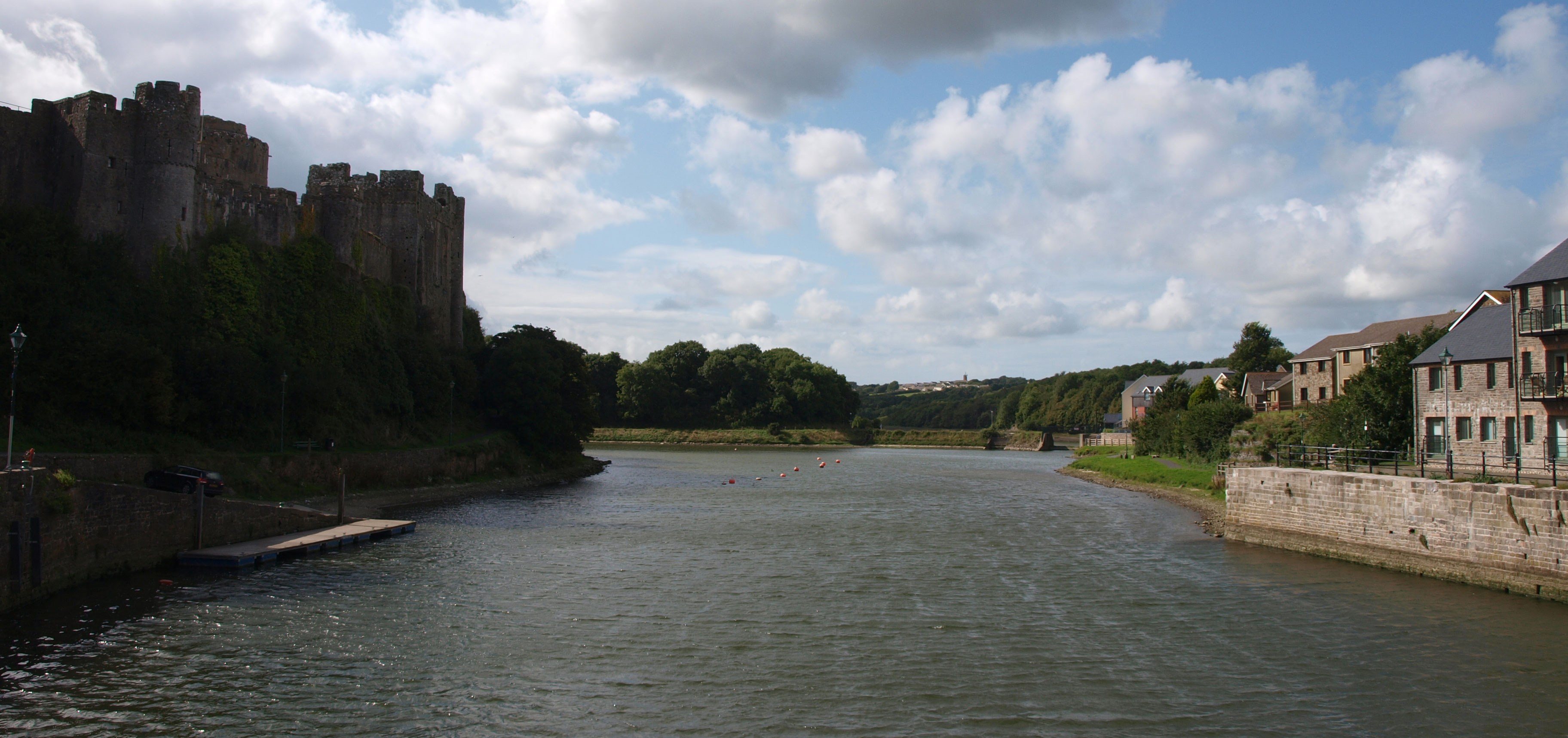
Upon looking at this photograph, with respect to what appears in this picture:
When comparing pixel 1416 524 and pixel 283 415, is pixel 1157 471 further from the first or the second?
pixel 283 415

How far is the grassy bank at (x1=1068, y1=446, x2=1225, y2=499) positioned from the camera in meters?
41.3

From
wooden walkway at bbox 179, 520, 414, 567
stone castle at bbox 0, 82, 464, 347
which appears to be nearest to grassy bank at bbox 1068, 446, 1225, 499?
wooden walkway at bbox 179, 520, 414, 567

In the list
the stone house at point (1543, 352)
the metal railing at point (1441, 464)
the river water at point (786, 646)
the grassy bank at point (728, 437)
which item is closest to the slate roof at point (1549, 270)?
the stone house at point (1543, 352)

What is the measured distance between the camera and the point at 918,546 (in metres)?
27.8

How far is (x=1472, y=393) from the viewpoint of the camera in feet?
95.4

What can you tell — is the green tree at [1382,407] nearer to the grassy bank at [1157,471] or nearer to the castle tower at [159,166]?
the grassy bank at [1157,471]

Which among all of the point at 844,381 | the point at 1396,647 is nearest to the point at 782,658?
the point at 1396,647

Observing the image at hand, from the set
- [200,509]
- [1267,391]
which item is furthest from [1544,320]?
[1267,391]

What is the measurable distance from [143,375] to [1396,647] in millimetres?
34634

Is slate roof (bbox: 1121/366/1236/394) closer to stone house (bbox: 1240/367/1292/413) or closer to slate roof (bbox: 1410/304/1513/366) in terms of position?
stone house (bbox: 1240/367/1292/413)

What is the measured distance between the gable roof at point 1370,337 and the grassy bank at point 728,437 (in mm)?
60788

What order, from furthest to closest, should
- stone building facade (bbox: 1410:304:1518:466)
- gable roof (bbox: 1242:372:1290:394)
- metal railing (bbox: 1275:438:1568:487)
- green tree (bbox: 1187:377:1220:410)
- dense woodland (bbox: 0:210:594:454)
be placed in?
gable roof (bbox: 1242:372:1290:394) < green tree (bbox: 1187:377:1220:410) < dense woodland (bbox: 0:210:594:454) < stone building facade (bbox: 1410:304:1518:466) < metal railing (bbox: 1275:438:1568:487)

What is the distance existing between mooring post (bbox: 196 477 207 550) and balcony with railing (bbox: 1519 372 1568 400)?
36.2 metres

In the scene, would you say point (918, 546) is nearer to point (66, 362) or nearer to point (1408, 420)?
point (1408, 420)
